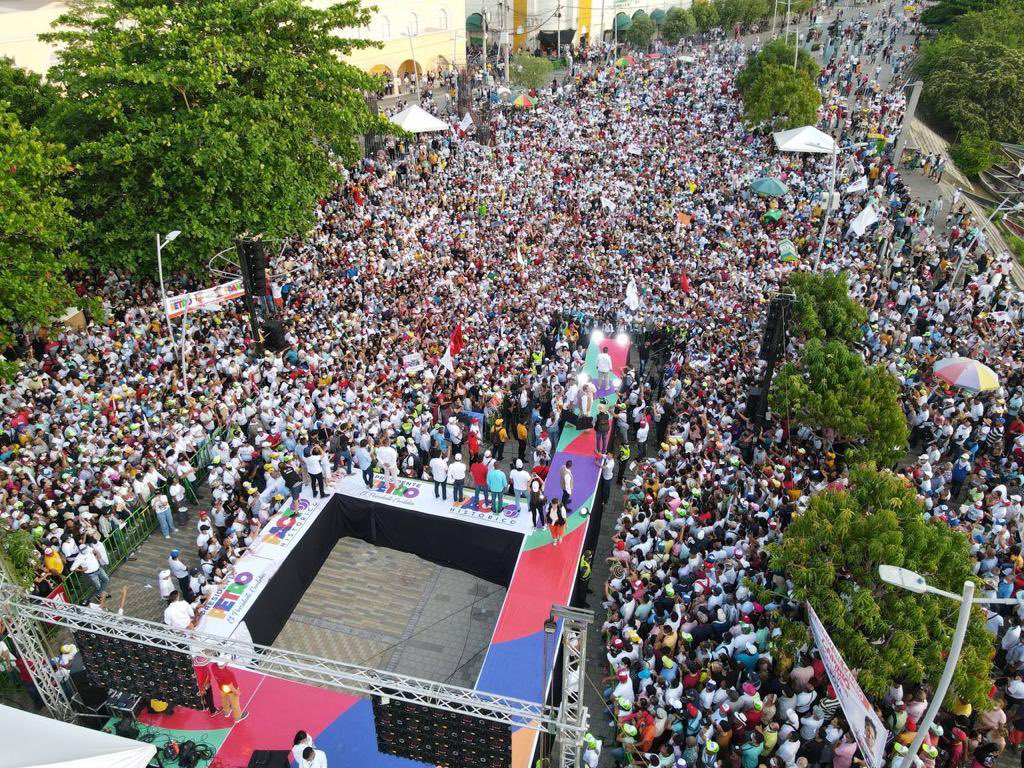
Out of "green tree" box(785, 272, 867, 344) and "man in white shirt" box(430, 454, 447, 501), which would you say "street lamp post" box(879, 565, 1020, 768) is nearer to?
"man in white shirt" box(430, 454, 447, 501)

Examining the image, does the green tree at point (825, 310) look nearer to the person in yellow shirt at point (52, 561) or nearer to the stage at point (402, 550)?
the stage at point (402, 550)

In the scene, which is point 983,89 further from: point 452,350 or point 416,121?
point 452,350

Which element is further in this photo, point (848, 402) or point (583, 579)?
point (848, 402)

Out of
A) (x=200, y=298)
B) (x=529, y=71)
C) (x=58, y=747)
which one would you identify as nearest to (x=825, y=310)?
(x=200, y=298)

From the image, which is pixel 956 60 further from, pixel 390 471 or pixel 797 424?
pixel 390 471

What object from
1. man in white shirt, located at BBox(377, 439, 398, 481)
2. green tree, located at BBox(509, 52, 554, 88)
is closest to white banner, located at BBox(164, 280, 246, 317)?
man in white shirt, located at BBox(377, 439, 398, 481)

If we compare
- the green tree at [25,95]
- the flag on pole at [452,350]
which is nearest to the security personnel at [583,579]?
the flag on pole at [452,350]
